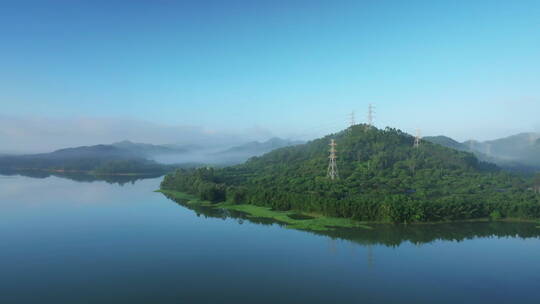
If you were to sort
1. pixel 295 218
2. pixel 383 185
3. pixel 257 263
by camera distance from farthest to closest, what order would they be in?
pixel 383 185 → pixel 295 218 → pixel 257 263

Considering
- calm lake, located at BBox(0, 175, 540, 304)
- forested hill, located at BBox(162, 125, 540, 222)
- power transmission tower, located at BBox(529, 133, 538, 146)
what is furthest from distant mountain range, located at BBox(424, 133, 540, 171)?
calm lake, located at BBox(0, 175, 540, 304)

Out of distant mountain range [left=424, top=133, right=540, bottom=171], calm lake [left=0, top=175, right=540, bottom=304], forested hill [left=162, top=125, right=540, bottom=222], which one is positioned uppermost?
distant mountain range [left=424, top=133, right=540, bottom=171]

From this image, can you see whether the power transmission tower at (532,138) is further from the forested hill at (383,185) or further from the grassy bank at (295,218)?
the grassy bank at (295,218)

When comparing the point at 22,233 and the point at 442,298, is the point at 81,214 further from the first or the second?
the point at 442,298

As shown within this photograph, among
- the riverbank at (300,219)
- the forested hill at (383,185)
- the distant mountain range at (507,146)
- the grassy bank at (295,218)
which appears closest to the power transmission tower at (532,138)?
the distant mountain range at (507,146)

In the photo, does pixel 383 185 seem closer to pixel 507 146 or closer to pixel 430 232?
pixel 430 232

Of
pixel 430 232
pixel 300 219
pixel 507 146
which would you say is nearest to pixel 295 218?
pixel 300 219

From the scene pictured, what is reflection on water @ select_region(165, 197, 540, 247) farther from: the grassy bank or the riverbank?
the grassy bank
